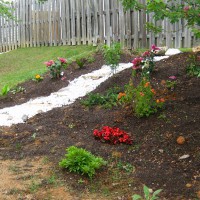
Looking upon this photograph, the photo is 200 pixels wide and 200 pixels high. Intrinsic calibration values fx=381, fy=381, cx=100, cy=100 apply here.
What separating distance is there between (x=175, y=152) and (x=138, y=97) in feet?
3.94

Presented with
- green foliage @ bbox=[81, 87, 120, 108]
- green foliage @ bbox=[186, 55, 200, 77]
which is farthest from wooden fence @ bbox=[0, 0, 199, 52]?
green foliage @ bbox=[81, 87, 120, 108]

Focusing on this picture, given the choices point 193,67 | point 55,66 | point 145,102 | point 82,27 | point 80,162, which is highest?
point 82,27

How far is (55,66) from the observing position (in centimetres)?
899

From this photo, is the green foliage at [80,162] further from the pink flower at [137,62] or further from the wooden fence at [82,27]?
the wooden fence at [82,27]

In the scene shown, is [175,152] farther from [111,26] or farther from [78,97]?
[111,26]

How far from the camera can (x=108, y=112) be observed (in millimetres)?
6242

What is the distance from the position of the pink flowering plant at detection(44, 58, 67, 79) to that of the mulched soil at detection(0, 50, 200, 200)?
1851mm

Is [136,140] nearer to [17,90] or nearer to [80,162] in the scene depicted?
[80,162]

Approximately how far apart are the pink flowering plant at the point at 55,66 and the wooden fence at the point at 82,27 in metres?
1.92

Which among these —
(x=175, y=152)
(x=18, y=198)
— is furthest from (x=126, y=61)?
(x=18, y=198)

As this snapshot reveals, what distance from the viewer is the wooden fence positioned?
10.9 meters

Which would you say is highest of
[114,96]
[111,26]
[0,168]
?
[111,26]

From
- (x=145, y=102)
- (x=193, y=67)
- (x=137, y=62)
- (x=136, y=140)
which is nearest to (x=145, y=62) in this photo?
(x=137, y=62)

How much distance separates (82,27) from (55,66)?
486 cm
